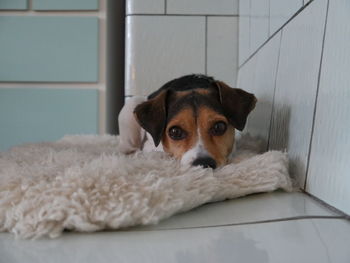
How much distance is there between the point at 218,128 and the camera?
1.19 metres

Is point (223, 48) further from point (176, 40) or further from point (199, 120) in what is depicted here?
point (199, 120)

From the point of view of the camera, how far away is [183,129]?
46.8 inches

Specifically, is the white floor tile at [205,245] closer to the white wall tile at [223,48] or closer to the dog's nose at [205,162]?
the dog's nose at [205,162]

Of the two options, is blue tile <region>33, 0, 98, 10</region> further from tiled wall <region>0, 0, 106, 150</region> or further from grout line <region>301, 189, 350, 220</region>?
grout line <region>301, 189, 350, 220</region>

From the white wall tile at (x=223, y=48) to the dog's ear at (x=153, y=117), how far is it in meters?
1.01

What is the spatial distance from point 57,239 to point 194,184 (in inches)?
10.7

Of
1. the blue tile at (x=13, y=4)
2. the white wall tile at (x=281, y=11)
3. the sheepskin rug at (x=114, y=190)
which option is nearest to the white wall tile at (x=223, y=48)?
the white wall tile at (x=281, y=11)

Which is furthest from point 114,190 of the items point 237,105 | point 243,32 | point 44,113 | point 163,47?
point 44,113

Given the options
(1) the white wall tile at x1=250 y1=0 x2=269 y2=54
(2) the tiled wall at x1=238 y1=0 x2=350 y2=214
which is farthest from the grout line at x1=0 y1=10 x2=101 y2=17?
(2) the tiled wall at x1=238 y1=0 x2=350 y2=214

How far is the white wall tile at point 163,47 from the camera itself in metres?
2.23

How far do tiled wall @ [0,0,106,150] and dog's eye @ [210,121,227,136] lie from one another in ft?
4.06

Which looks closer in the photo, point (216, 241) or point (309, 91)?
point (216, 241)

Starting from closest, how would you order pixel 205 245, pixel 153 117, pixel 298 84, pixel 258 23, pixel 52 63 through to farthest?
pixel 205 245, pixel 298 84, pixel 153 117, pixel 258 23, pixel 52 63

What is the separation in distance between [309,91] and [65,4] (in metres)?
1.69
